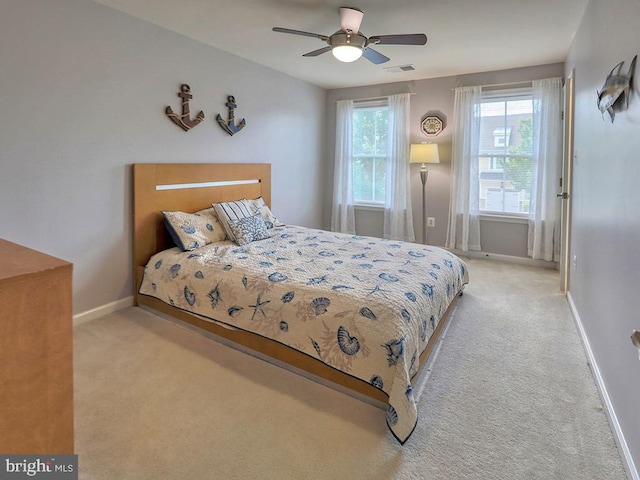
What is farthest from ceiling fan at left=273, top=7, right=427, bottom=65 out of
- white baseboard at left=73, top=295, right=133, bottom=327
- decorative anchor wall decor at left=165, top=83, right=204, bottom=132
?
white baseboard at left=73, top=295, right=133, bottom=327

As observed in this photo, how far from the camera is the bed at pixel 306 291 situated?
77.5 inches

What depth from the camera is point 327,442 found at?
1.72m

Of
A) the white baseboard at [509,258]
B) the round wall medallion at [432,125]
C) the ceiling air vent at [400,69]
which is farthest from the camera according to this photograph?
the round wall medallion at [432,125]

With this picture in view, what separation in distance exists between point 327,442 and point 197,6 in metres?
3.13

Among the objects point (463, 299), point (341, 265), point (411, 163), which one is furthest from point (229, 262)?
point (411, 163)

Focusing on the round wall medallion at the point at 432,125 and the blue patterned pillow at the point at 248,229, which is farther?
the round wall medallion at the point at 432,125

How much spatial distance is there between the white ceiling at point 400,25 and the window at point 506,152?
472 mm

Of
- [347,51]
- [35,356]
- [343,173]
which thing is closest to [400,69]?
[343,173]

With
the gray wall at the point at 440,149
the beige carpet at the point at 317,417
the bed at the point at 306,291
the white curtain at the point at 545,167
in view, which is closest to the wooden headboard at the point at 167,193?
the bed at the point at 306,291

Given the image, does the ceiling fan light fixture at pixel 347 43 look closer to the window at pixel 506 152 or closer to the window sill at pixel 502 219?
the window at pixel 506 152

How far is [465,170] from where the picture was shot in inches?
193

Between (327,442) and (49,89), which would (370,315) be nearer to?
(327,442)

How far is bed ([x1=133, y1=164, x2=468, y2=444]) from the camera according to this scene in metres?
1.97

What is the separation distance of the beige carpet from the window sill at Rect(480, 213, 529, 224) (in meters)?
2.22
